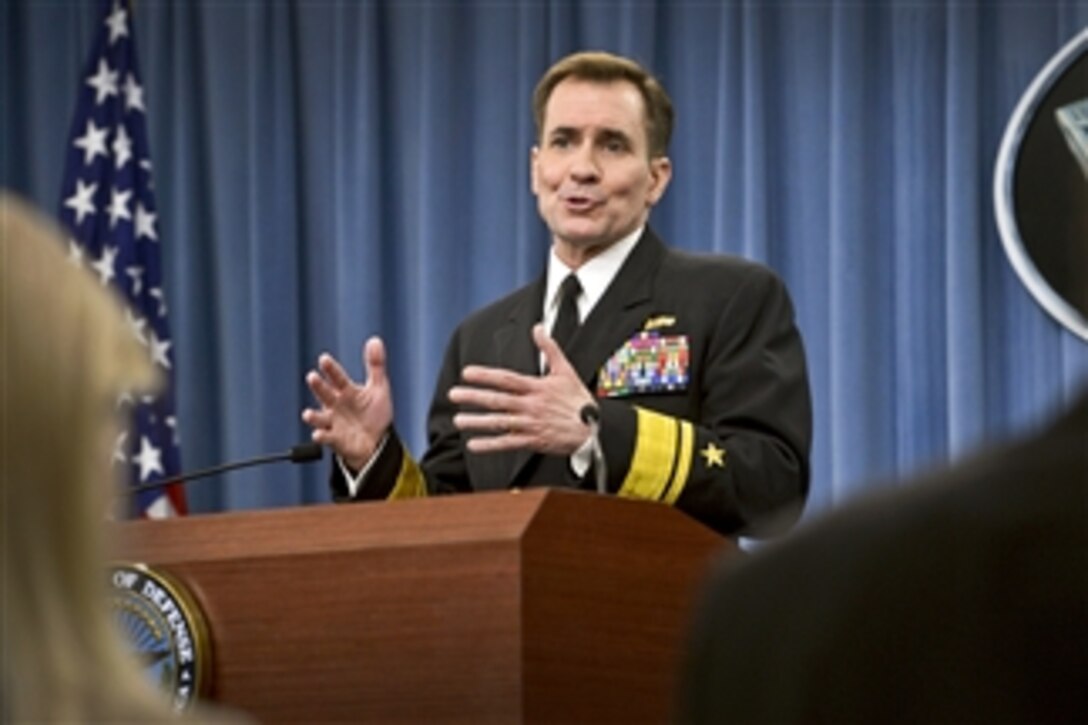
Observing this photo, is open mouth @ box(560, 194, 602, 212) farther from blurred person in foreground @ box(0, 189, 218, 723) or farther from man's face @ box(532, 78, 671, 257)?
blurred person in foreground @ box(0, 189, 218, 723)

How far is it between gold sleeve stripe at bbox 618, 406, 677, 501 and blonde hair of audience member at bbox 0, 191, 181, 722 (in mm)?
2374

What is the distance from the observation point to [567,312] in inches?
161

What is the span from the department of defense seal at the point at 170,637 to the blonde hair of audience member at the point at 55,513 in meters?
1.79

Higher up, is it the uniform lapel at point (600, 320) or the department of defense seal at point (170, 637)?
the uniform lapel at point (600, 320)

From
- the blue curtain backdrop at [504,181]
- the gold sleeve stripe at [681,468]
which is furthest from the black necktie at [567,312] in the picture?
the blue curtain backdrop at [504,181]

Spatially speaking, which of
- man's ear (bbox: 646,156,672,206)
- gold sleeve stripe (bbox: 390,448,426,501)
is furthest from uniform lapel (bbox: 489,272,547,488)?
gold sleeve stripe (bbox: 390,448,426,501)

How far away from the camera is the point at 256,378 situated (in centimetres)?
678

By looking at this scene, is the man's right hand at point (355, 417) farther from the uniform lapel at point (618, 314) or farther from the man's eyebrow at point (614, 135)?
the man's eyebrow at point (614, 135)

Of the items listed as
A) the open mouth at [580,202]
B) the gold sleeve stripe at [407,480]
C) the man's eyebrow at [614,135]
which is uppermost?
the man's eyebrow at [614,135]

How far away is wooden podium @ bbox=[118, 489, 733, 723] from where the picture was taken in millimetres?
2674

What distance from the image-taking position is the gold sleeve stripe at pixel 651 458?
344 cm

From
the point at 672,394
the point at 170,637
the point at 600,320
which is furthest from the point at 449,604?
the point at 600,320

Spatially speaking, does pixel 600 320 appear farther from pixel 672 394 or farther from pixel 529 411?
pixel 529 411

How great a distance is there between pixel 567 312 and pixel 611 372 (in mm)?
195
